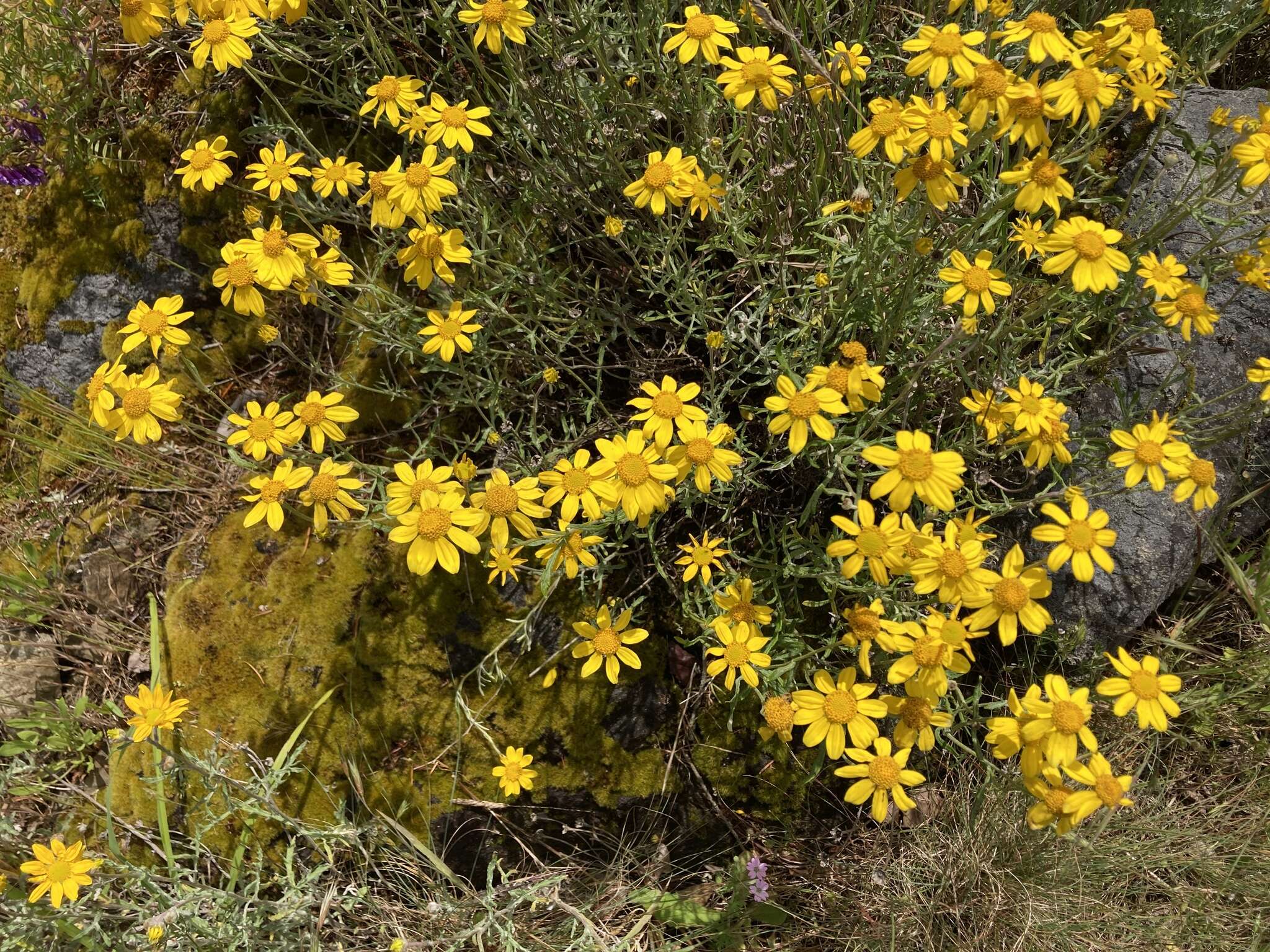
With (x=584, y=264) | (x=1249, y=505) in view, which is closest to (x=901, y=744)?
(x=1249, y=505)

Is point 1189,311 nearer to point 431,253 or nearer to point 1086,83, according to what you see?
point 1086,83

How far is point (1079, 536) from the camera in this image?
2.22 metres

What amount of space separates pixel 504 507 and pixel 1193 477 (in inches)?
75.5

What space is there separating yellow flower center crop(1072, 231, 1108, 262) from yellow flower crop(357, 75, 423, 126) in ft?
6.66

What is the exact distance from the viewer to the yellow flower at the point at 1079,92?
83.3 inches

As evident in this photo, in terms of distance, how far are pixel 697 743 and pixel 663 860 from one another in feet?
1.56

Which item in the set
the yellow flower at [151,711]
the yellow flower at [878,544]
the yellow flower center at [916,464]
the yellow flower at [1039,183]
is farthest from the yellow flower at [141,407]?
the yellow flower at [1039,183]

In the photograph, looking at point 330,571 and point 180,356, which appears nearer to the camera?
point 330,571

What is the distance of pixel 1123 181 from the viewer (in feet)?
11.0

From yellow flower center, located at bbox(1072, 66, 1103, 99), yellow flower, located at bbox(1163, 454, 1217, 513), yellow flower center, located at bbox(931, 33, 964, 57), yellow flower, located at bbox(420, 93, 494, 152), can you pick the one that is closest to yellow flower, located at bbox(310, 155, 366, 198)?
yellow flower, located at bbox(420, 93, 494, 152)

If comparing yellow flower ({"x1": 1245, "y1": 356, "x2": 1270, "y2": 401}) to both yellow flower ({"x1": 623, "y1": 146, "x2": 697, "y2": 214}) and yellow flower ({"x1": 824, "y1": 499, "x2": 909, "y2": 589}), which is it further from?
yellow flower ({"x1": 623, "y1": 146, "x2": 697, "y2": 214})

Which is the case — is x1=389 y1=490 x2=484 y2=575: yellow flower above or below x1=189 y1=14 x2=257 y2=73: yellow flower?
below

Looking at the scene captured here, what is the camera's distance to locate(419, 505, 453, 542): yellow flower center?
2.33 metres

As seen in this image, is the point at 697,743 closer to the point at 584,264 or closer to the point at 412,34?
the point at 584,264
